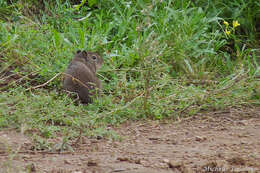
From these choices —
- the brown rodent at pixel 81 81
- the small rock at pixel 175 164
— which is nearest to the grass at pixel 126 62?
the brown rodent at pixel 81 81

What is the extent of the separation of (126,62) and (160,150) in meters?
2.30

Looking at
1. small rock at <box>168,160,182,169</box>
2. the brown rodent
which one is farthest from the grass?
small rock at <box>168,160,182,169</box>

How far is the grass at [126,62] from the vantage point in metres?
4.38

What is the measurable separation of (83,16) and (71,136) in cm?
356

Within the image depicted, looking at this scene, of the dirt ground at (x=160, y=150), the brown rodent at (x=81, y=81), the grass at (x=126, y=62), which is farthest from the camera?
the brown rodent at (x=81, y=81)

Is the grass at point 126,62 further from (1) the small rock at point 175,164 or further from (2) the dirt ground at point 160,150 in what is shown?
(1) the small rock at point 175,164

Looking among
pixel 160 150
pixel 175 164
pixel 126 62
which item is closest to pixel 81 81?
pixel 126 62

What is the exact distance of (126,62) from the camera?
5.81 meters

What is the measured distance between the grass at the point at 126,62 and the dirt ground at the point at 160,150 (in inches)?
6.5

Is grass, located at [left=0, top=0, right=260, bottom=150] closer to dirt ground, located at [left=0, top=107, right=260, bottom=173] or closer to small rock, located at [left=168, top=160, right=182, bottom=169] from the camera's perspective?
dirt ground, located at [left=0, top=107, right=260, bottom=173]

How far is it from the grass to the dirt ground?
16 centimetres

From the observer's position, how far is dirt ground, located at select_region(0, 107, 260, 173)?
3162mm

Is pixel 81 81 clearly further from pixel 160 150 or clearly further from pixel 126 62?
pixel 160 150

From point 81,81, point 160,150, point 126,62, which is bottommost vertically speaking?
point 160,150
